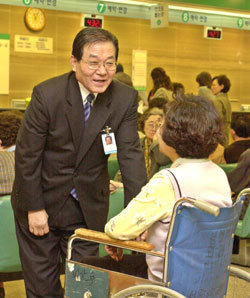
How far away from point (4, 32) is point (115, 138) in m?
7.53

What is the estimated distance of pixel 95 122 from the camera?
308cm

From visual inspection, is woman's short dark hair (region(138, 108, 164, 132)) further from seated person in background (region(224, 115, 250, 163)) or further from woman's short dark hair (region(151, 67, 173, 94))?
woman's short dark hair (region(151, 67, 173, 94))

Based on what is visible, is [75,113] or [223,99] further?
[223,99]

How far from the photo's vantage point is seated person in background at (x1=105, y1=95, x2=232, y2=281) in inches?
98.3

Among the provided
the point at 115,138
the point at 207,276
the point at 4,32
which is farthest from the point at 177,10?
the point at 207,276

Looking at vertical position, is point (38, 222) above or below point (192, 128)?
below

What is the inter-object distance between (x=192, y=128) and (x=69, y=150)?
2.36 feet

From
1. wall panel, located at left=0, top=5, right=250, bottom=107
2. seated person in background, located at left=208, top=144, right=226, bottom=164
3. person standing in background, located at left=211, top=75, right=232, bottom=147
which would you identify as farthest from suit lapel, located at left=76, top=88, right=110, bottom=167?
wall panel, located at left=0, top=5, right=250, bottom=107

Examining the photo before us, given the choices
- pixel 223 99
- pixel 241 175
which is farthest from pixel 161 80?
pixel 241 175

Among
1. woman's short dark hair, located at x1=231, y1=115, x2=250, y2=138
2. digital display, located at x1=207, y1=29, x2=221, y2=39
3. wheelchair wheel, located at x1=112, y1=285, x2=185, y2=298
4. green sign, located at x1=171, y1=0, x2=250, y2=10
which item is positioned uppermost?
green sign, located at x1=171, y1=0, x2=250, y2=10

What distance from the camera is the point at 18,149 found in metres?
3.04

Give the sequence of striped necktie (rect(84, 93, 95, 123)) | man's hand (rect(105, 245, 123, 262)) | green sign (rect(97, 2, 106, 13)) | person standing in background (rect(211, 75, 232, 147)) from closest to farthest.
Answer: man's hand (rect(105, 245, 123, 262)) → striped necktie (rect(84, 93, 95, 123)) → green sign (rect(97, 2, 106, 13)) → person standing in background (rect(211, 75, 232, 147))

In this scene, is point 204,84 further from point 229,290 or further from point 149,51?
point 229,290

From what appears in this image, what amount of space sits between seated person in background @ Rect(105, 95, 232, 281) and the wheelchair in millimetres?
70
